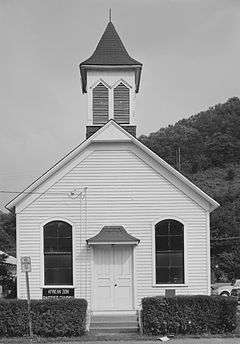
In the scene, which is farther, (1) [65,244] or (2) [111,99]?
(2) [111,99]

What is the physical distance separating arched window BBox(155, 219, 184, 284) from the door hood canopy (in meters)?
0.99

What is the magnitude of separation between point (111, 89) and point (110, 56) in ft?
4.28

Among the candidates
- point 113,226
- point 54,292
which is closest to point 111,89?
point 113,226

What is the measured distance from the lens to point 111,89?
81.6 feet

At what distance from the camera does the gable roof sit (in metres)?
22.6

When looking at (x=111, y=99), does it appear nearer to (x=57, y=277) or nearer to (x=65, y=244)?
(x=65, y=244)

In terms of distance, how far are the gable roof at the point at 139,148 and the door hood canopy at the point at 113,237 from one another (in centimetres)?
237

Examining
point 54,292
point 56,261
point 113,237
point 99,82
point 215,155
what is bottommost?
point 54,292

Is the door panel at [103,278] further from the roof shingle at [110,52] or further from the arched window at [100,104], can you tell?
the roof shingle at [110,52]

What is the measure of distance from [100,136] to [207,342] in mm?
8493

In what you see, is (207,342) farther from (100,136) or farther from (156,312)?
(100,136)

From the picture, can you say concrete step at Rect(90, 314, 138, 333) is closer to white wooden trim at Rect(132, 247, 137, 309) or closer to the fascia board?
white wooden trim at Rect(132, 247, 137, 309)

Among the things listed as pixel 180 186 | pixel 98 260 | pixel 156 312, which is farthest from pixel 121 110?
pixel 156 312

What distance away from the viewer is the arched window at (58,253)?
22.6 meters
